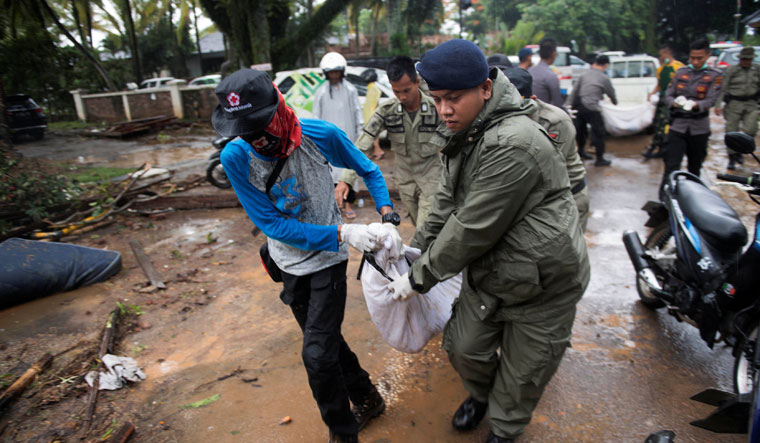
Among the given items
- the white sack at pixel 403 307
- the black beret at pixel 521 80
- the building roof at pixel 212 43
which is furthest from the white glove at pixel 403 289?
the building roof at pixel 212 43

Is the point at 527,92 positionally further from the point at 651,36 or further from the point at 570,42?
the point at 651,36

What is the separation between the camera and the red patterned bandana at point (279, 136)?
6.39ft

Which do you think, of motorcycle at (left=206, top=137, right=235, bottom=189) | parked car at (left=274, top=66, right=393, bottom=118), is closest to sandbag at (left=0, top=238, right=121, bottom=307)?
motorcycle at (left=206, top=137, right=235, bottom=189)

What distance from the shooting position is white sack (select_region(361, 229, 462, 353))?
2199 mm

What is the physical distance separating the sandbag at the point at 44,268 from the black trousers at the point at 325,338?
2872 mm

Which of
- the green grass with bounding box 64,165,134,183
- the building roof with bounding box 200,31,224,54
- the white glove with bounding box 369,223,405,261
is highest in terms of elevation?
the building roof with bounding box 200,31,224,54

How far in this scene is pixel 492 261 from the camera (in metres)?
1.93

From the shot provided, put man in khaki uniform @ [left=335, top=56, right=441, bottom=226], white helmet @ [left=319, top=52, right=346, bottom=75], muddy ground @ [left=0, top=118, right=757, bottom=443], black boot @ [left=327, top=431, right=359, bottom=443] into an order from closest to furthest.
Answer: black boot @ [left=327, top=431, right=359, bottom=443] → muddy ground @ [left=0, top=118, right=757, bottom=443] → man in khaki uniform @ [left=335, top=56, right=441, bottom=226] → white helmet @ [left=319, top=52, right=346, bottom=75]

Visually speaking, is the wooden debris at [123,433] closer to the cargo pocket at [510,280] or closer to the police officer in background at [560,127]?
the cargo pocket at [510,280]

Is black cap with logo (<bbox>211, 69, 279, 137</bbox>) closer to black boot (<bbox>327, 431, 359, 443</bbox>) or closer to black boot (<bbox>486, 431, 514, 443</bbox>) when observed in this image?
black boot (<bbox>327, 431, 359, 443</bbox>)

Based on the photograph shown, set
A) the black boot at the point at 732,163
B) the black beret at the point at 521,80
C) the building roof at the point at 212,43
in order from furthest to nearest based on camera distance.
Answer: the building roof at the point at 212,43 → the black boot at the point at 732,163 → the black beret at the point at 521,80

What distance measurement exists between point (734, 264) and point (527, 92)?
1583 millimetres

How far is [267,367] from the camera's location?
303cm

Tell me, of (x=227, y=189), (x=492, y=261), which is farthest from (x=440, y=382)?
(x=227, y=189)
